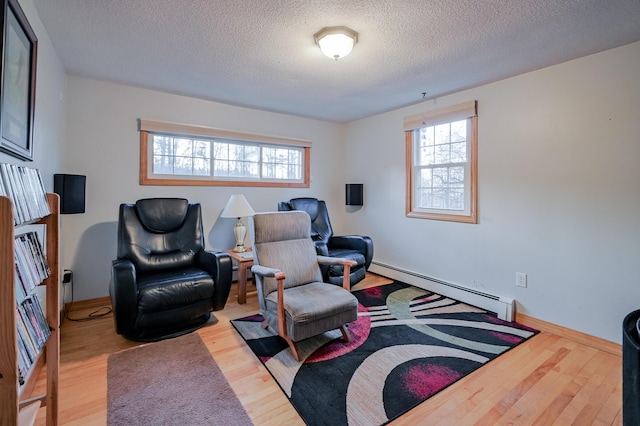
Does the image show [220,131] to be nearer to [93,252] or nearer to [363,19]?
[93,252]

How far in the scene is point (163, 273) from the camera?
267 centimetres

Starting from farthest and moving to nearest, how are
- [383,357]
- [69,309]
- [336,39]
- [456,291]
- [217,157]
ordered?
[217,157] < [456,291] < [69,309] < [383,357] < [336,39]

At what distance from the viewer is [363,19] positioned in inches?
73.4

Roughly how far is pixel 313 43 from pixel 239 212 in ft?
6.35

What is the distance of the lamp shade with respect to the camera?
334 centimetres

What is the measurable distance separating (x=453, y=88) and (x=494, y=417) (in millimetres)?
2888

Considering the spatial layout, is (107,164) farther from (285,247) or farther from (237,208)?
(285,247)

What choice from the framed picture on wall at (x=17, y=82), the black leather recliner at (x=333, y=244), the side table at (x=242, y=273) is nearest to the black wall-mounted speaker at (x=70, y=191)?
the framed picture on wall at (x=17, y=82)

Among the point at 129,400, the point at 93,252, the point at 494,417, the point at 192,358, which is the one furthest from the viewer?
the point at 93,252

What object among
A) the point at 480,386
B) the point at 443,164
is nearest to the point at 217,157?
the point at 443,164

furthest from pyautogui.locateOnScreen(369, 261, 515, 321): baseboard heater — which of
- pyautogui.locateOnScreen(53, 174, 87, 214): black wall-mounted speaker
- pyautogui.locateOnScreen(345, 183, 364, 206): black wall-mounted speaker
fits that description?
pyautogui.locateOnScreen(53, 174, 87, 214): black wall-mounted speaker

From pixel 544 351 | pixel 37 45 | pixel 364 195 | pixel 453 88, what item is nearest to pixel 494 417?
pixel 544 351

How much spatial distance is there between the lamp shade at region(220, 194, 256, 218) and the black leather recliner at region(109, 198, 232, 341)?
0.36m

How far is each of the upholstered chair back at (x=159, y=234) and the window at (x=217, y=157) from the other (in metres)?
0.53
